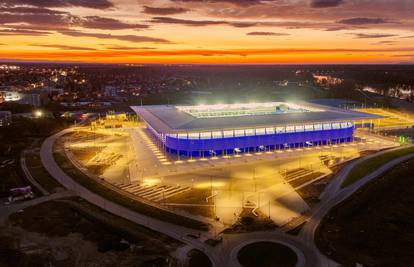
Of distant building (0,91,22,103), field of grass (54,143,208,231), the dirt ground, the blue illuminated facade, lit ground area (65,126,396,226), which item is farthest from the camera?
distant building (0,91,22,103)

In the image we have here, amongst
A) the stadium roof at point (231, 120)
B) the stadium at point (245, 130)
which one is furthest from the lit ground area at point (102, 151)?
the stadium at point (245, 130)

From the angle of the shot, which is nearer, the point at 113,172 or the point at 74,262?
the point at 74,262

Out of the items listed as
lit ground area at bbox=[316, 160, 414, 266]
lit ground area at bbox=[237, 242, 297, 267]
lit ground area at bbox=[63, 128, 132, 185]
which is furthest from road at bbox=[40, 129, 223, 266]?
lit ground area at bbox=[316, 160, 414, 266]

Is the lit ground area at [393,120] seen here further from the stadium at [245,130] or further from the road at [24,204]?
the road at [24,204]

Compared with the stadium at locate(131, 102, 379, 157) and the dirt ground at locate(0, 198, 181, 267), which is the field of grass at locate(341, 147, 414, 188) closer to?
the stadium at locate(131, 102, 379, 157)

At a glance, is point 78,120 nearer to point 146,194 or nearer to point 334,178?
point 146,194

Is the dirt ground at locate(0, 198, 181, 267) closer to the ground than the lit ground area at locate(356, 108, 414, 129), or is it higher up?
closer to the ground

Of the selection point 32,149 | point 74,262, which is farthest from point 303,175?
point 32,149
